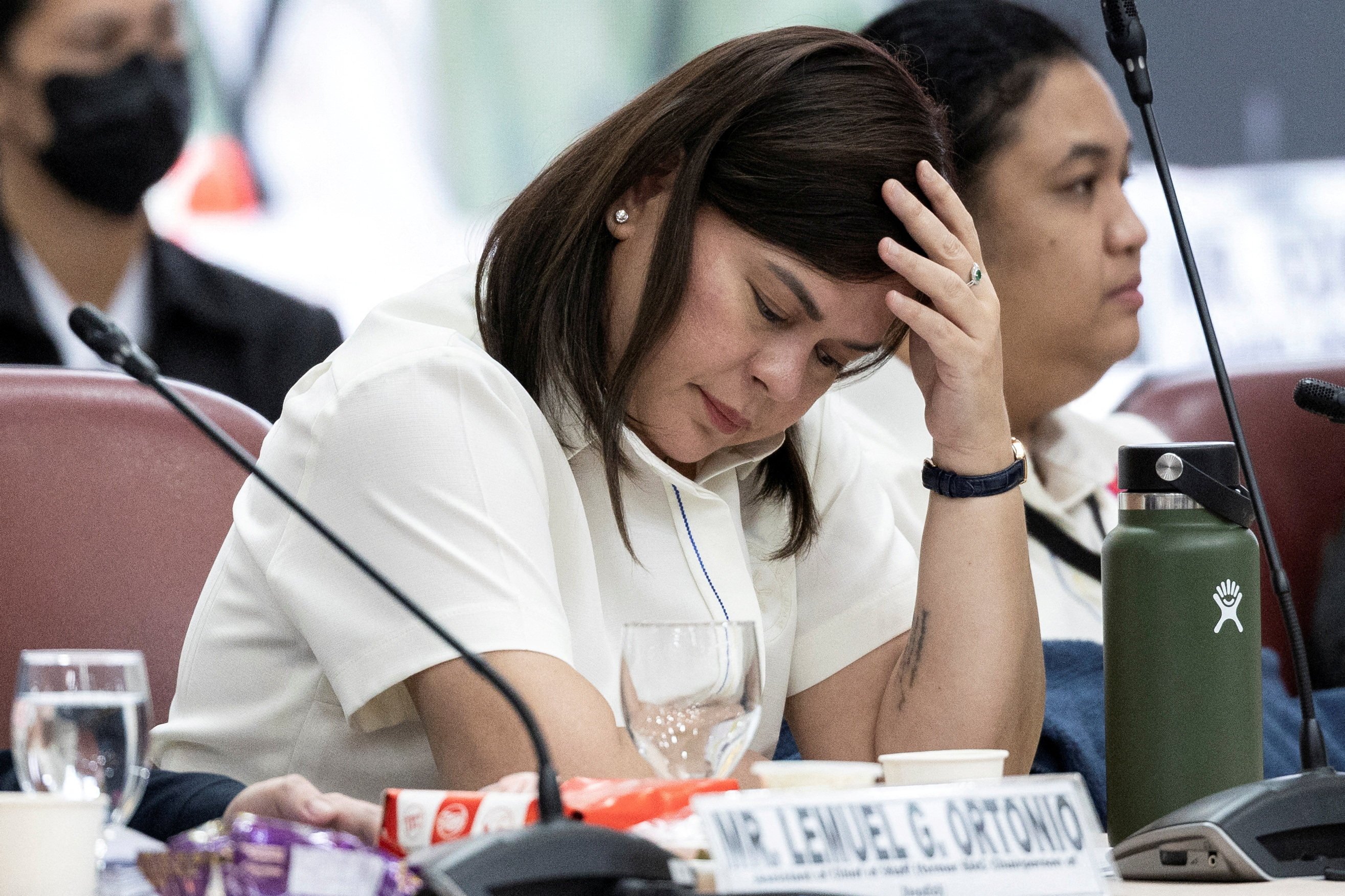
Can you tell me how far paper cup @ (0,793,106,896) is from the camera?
556 millimetres

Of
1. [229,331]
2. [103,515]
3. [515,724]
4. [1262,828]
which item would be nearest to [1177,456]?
[1262,828]

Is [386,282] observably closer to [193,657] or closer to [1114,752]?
[193,657]

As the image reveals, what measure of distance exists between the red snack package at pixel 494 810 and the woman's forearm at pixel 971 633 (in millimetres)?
592

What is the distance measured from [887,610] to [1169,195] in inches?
19.2

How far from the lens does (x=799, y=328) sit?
1148 mm

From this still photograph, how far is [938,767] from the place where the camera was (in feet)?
2.32

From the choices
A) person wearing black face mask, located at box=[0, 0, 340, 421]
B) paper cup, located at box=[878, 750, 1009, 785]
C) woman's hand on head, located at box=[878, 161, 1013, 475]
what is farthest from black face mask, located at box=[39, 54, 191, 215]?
paper cup, located at box=[878, 750, 1009, 785]

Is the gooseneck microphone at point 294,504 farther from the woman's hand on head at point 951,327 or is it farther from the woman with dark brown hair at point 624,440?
the woman's hand on head at point 951,327

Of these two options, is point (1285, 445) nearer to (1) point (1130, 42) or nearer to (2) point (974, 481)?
(2) point (974, 481)

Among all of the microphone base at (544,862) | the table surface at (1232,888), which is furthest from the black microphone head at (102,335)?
the table surface at (1232,888)

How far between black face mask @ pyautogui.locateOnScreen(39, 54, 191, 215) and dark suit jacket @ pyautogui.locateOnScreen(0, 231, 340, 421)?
0.09 m

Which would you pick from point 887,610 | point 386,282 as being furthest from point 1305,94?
point 887,610

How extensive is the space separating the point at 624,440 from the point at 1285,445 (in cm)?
142

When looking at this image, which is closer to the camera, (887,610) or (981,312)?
(981,312)
